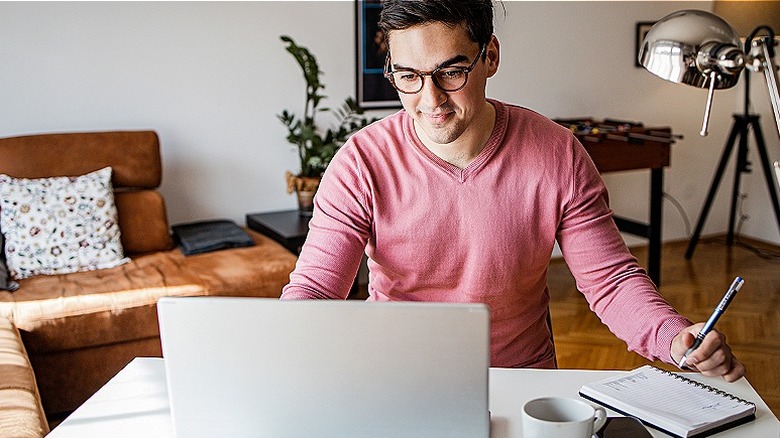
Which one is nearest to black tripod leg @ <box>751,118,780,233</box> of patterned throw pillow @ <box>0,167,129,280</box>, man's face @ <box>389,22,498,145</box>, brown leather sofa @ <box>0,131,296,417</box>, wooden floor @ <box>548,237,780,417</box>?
wooden floor @ <box>548,237,780,417</box>

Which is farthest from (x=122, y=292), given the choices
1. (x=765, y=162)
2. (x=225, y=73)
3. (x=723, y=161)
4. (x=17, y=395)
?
(x=765, y=162)

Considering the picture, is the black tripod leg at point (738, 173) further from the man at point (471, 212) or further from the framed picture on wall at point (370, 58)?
the man at point (471, 212)

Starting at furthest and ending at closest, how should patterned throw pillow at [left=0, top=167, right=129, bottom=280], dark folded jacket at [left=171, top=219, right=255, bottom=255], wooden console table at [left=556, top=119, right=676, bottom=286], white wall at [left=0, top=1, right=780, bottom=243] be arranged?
1. wooden console table at [left=556, top=119, right=676, bottom=286]
2. white wall at [left=0, top=1, right=780, bottom=243]
3. dark folded jacket at [left=171, top=219, right=255, bottom=255]
4. patterned throw pillow at [left=0, top=167, right=129, bottom=280]

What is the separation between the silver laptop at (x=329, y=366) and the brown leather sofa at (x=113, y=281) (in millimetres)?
1394

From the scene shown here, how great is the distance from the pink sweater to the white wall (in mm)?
2394

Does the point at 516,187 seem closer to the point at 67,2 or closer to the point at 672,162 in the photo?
the point at 67,2

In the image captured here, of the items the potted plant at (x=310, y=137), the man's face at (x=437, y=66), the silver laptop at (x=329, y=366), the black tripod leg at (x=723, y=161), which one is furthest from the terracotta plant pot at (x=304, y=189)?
the silver laptop at (x=329, y=366)

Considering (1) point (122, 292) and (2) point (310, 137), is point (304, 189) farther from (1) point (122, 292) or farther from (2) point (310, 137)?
(1) point (122, 292)

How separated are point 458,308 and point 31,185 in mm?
2686

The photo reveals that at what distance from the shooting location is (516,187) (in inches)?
64.2

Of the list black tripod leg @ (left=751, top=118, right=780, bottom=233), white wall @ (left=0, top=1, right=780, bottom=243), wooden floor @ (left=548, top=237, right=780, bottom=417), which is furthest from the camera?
black tripod leg @ (left=751, top=118, right=780, bottom=233)

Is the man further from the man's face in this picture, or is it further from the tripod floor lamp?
the tripod floor lamp

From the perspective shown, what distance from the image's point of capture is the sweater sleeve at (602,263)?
5.07ft

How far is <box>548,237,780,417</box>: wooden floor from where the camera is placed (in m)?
3.42
